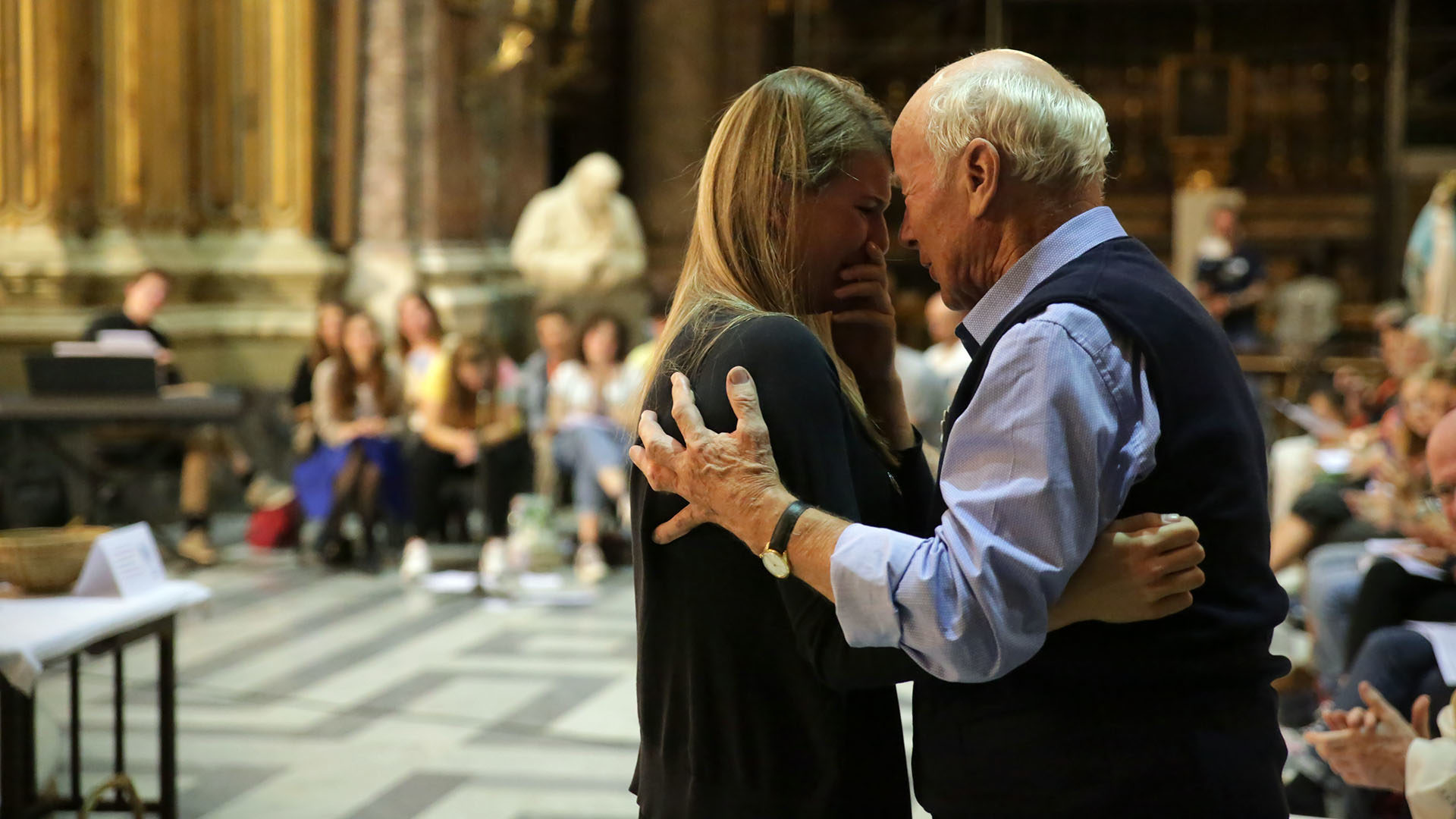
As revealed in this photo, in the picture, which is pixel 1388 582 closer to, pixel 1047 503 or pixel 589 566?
pixel 1047 503

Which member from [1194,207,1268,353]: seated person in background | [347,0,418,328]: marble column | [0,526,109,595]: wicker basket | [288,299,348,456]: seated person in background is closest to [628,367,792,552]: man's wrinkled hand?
[0,526,109,595]: wicker basket

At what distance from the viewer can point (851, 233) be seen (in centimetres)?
207

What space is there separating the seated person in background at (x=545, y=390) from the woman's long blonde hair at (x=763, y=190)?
756 centimetres

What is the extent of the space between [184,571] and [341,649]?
2.37 metres

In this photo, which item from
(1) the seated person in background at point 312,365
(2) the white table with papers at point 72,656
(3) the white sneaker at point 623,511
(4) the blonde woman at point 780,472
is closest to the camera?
(4) the blonde woman at point 780,472

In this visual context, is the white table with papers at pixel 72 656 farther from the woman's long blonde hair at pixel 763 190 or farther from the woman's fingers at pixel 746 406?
the woman's fingers at pixel 746 406

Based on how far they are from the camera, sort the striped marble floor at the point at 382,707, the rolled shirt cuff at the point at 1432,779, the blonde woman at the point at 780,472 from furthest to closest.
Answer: the striped marble floor at the point at 382,707 → the rolled shirt cuff at the point at 1432,779 → the blonde woman at the point at 780,472

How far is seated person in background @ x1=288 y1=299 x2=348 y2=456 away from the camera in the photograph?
31.2 ft

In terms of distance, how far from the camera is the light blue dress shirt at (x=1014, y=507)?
169cm

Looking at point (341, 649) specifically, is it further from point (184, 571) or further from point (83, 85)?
point (83, 85)

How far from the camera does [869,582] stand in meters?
1.76

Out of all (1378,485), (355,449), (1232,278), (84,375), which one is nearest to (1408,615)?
→ (1378,485)

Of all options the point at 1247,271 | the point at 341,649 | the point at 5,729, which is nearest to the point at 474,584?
the point at 341,649

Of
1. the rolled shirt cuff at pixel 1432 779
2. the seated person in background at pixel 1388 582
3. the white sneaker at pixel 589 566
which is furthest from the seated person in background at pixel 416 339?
the rolled shirt cuff at pixel 1432 779
